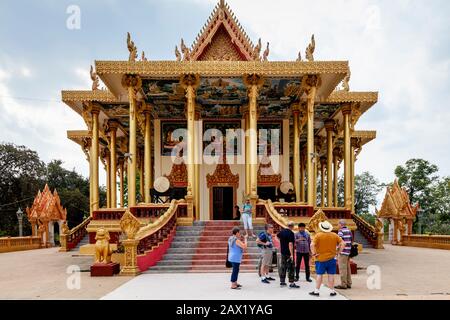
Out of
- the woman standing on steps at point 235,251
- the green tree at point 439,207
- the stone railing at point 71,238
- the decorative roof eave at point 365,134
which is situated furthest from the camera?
the green tree at point 439,207

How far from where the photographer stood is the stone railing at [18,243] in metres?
23.1

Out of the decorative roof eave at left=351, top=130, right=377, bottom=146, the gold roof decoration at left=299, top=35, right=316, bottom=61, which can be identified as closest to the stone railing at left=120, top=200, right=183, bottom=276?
the gold roof decoration at left=299, top=35, right=316, bottom=61

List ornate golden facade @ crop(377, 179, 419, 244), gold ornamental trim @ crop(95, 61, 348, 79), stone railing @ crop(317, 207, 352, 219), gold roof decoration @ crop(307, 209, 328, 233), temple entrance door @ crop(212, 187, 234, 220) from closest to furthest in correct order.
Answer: gold roof decoration @ crop(307, 209, 328, 233) → gold ornamental trim @ crop(95, 61, 348, 79) → stone railing @ crop(317, 207, 352, 219) → temple entrance door @ crop(212, 187, 234, 220) → ornate golden facade @ crop(377, 179, 419, 244)

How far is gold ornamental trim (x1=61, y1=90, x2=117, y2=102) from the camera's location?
65.2ft

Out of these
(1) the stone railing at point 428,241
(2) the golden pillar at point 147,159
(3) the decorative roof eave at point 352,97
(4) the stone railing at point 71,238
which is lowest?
(1) the stone railing at point 428,241

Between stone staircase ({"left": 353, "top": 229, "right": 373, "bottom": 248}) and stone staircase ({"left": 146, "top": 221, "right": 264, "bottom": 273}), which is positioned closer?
stone staircase ({"left": 146, "top": 221, "right": 264, "bottom": 273})

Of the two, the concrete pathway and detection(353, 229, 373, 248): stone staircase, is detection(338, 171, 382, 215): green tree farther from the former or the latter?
the concrete pathway

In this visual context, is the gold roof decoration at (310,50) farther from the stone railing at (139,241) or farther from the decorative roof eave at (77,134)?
the decorative roof eave at (77,134)

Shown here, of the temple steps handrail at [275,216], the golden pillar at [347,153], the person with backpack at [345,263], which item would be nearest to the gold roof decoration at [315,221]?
the temple steps handrail at [275,216]

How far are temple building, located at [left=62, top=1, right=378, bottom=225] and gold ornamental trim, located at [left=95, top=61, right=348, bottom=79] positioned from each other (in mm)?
38

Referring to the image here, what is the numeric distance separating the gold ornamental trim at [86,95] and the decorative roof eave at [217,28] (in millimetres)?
4340

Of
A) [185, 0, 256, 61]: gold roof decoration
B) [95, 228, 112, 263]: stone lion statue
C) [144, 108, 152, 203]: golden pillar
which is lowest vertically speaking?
[95, 228, 112, 263]: stone lion statue

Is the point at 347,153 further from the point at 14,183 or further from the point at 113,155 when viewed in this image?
the point at 14,183

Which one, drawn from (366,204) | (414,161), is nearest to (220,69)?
(414,161)
